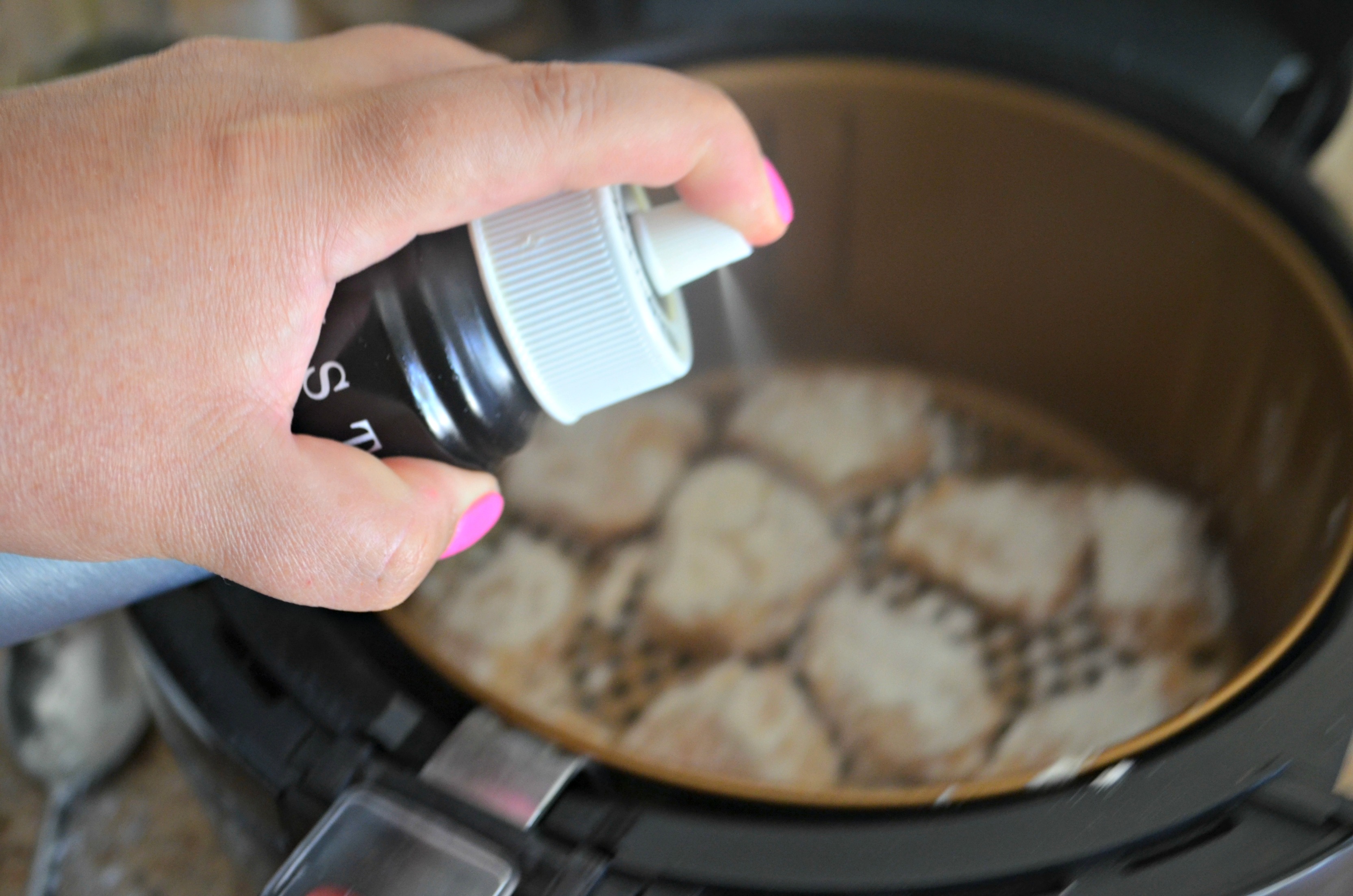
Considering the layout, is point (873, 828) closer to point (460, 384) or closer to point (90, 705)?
point (460, 384)

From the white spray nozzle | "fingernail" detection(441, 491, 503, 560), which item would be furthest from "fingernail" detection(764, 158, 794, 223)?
"fingernail" detection(441, 491, 503, 560)

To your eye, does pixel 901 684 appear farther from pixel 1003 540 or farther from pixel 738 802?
pixel 738 802

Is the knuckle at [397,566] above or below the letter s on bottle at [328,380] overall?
below

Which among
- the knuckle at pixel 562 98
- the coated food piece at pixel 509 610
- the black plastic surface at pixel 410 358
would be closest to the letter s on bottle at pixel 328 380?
the black plastic surface at pixel 410 358

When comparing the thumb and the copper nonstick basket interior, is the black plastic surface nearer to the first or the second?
the thumb

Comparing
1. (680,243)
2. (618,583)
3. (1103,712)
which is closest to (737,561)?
(618,583)

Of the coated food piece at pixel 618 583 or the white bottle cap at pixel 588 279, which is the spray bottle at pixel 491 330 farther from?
the coated food piece at pixel 618 583

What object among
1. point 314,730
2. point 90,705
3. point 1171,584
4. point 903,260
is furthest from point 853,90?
point 90,705
